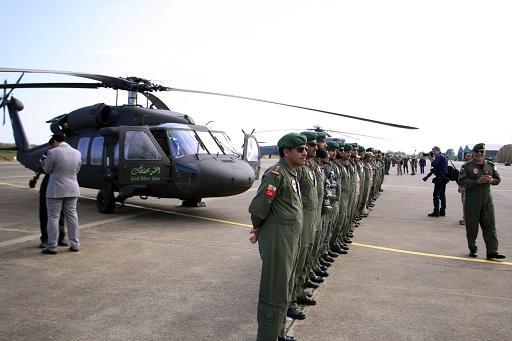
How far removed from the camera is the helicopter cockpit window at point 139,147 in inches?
367

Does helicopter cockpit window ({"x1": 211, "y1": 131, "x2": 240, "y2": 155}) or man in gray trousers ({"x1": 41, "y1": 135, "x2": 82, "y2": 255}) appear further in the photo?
helicopter cockpit window ({"x1": 211, "y1": 131, "x2": 240, "y2": 155})

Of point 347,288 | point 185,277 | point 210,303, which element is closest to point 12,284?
point 185,277

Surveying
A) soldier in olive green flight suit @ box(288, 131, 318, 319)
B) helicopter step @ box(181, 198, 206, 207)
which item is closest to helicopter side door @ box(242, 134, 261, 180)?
helicopter step @ box(181, 198, 206, 207)

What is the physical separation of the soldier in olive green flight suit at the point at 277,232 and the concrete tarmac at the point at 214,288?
54 centimetres

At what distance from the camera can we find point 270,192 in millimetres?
3170

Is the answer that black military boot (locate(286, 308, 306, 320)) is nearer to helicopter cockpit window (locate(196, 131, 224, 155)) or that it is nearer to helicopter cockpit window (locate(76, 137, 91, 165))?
helicopter cockpit window (locate(196, 131, 224, 155))

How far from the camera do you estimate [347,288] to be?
16.0 feet

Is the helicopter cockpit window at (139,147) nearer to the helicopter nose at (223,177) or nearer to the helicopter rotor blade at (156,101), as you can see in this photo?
the helicopter nose at (223,177)

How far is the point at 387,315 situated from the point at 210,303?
5.44 feet

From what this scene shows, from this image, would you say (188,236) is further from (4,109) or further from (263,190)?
(4,109)

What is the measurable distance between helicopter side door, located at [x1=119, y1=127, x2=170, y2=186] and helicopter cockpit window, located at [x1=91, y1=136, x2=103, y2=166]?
48.2 inches

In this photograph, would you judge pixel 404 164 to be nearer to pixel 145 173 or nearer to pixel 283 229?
pixel 145 173

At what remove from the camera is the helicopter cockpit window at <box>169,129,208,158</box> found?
364 inches

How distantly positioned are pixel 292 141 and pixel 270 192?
17.3 inches
